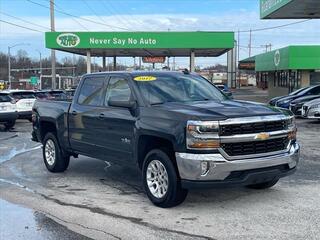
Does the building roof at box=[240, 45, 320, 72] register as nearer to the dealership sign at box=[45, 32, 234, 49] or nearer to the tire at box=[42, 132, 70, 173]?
the dealership sign at box=[45, 32, 234, 49]

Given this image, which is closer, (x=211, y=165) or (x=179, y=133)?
(x=211, y=165)

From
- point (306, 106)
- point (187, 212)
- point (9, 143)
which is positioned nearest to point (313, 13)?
point (306, 106)

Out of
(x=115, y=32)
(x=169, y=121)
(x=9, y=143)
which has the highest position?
(x=115, y=32)

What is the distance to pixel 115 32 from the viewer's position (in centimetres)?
3503

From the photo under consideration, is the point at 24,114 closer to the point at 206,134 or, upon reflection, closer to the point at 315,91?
the point at 315,91

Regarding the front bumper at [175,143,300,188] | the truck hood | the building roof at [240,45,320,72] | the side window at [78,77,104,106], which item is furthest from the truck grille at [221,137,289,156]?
the building roof at [240,45,320,72]

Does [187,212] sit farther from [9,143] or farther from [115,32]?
[115,32]

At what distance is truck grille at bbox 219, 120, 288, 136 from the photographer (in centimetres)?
663

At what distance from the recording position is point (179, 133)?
6.74 metres

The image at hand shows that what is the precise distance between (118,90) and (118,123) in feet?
2.16

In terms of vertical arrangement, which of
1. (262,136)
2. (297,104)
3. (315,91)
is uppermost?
(315,91)

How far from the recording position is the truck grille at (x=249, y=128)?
21.7ft

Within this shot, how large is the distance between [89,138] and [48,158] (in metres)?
1.93

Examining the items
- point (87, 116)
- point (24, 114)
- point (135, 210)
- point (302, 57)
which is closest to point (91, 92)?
point (87, 116)
